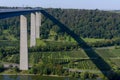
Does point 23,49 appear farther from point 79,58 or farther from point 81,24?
point 81,24

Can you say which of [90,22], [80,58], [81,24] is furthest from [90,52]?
[90,22]

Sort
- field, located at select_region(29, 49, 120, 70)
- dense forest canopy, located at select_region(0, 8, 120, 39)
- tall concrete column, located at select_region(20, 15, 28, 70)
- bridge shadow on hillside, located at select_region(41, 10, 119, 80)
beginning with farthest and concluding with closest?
1. dense forest canopy, located at select_region(0, 8, 120, 39)
2. field, located at select_region(29, 49, 120, 70)
3. bridge shadow on hillside, located at select_region(41, 10, 119, 80)
4. tall concrete column, located at select_region(20, 15, 28, 70)

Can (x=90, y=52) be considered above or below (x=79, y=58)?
above

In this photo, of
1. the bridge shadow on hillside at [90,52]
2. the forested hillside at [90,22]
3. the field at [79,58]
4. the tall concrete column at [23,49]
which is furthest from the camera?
the forested hillside at [90,22]

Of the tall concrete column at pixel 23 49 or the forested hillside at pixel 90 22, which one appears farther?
the forested hillside at pixel 90 22

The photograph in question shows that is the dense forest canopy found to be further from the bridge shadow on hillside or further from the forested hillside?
the bridge shadow on hillside

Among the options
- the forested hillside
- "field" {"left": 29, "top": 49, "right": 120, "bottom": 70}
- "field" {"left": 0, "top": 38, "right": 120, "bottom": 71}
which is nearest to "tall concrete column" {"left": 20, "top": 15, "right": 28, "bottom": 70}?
"field" {"left": 0, "top": 38, "right": 120, "bottom": 71}

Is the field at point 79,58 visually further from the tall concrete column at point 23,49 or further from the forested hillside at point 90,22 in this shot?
the forested hillside at point 90,22

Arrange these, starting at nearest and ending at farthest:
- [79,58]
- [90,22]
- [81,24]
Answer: [79,58]
[81,24]
[90,22]

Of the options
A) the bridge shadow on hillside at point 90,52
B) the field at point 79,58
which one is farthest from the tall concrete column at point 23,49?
the bridge shadow on hillside at point 90,52
